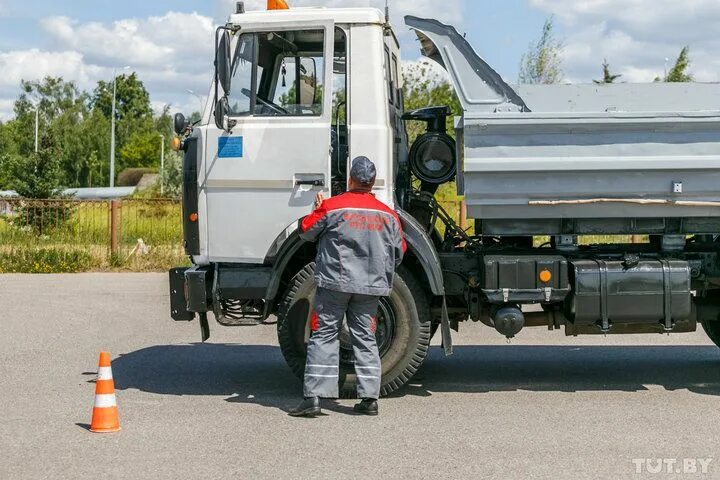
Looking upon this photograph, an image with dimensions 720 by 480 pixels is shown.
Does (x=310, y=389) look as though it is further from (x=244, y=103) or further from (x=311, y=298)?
(x=244, y=103)

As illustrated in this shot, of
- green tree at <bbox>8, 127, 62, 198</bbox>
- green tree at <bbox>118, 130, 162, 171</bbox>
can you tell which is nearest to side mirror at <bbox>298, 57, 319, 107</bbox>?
green tree at <bbox>8, 127, 62, 198</bbox>

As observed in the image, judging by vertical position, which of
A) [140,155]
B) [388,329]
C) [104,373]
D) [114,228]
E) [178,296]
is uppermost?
[140,155]

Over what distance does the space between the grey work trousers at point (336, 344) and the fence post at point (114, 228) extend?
1406 cm

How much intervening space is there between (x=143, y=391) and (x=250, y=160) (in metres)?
2.04

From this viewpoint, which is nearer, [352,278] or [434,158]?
[352,278]

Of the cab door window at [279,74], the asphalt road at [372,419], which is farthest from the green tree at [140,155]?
the cab door window at [279,74]

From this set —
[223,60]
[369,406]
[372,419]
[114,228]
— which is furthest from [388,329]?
[114,228]

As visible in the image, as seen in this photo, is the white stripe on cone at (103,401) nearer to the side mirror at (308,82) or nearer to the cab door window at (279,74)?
the cab door window at (279,74)

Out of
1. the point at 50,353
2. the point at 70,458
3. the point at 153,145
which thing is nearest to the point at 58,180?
the point at 50,353

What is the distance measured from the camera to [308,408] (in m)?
6.99

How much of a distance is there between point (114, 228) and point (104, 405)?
47.1ft

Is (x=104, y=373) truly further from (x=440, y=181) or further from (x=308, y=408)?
(x=440, y=181)

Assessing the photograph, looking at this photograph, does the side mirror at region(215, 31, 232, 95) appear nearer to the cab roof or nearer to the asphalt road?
the cab roof

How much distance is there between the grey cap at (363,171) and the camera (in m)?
7.06
